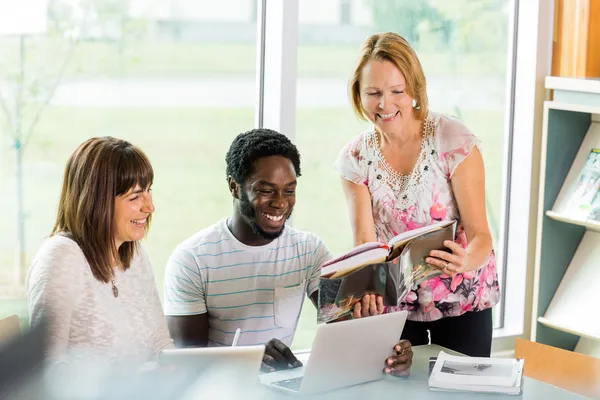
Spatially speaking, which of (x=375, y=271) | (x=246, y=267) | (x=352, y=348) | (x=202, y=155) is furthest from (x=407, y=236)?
(x=202, y=155)

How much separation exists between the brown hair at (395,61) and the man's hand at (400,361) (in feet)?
2.17

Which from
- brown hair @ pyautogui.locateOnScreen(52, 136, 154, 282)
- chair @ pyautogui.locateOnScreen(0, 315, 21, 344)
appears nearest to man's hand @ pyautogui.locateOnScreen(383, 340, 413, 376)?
brown hair @ pyautogui.locateOnScreen(52, 136, 154, 282)

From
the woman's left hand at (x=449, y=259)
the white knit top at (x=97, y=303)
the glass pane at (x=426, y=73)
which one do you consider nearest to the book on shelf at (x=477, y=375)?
the woman's left hand at (x=449, y=259)

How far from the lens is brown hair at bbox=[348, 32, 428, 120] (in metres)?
2.21

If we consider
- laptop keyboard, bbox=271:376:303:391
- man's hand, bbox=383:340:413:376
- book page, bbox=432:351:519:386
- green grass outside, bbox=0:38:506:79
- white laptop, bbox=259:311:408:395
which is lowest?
laptop keyboard, bbox=271:376:303:391

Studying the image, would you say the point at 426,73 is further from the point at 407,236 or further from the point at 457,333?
the point at 407,236

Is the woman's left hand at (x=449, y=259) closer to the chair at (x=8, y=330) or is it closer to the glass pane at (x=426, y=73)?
the glass pane at (x=426, y=73)

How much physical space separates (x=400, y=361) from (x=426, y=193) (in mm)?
540

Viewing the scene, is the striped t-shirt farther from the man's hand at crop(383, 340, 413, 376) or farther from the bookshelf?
the bookshelf

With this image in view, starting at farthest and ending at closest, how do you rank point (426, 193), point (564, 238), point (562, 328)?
point (564, 238), point (562, 328), point (426, 193)

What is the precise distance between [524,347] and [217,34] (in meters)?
1.97

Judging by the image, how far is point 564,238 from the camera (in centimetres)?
343

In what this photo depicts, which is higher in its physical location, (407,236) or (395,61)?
(395,61)

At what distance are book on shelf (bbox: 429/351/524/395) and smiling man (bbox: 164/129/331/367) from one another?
432 mm
